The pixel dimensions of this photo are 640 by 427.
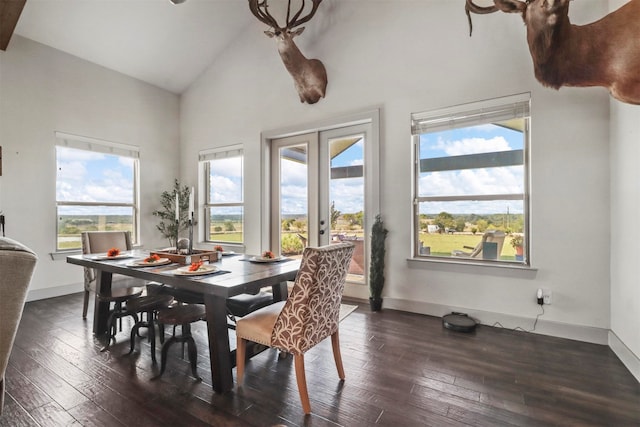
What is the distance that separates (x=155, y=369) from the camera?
7.24 feet

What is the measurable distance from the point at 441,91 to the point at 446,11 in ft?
2.78

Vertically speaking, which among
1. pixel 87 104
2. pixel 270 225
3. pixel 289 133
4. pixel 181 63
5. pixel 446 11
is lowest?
pixel 270 225

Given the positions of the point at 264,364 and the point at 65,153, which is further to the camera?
the point at 65,153

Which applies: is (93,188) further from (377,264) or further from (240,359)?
(377,264)

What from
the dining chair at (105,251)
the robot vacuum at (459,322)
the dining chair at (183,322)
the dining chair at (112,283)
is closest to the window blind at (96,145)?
the dining chair at (105,251)

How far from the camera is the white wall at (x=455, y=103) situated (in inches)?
105

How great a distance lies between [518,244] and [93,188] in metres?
5.75

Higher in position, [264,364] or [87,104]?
[87,104]

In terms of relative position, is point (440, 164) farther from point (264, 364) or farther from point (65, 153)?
point (65, 153)

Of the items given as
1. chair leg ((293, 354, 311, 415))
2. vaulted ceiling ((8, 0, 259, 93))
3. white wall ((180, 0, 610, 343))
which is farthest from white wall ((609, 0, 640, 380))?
vaulted ceiling ((8, 0, 259, 93))

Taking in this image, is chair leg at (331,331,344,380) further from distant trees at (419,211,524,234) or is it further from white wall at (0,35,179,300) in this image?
white wall at (0,35,179,300)

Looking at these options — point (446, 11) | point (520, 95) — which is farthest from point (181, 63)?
point (520, 95)

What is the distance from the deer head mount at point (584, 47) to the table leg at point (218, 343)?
2.83 metres

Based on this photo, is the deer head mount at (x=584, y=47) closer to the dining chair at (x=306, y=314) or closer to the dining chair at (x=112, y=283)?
the dining chair at (x=306, y=314)
